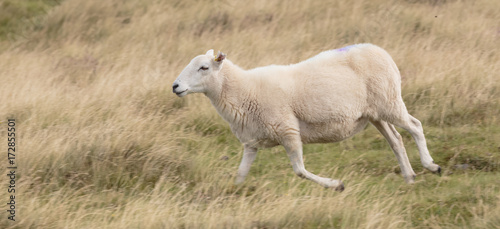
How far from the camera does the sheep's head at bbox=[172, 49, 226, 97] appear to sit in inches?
230

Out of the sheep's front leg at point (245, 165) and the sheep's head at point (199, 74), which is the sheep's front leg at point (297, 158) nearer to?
the sheep's front leg at point (245, 165)

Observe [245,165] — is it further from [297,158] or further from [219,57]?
[219,57]

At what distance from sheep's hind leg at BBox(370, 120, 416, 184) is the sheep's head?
176cm

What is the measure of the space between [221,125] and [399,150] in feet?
7.58

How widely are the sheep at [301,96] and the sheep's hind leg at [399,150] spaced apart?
0.86ft

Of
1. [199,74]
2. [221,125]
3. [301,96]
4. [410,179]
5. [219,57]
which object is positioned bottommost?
[410,179]

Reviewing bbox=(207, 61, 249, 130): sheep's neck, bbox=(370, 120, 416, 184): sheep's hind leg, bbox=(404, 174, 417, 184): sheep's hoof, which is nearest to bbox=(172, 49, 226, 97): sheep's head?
bbox=(207, 61, 249, 130): sheep's neck

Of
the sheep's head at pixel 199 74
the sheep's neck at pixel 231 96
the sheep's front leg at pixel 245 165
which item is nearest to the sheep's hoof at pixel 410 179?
the sheep's front leg at pixel 245 165

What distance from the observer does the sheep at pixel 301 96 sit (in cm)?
584

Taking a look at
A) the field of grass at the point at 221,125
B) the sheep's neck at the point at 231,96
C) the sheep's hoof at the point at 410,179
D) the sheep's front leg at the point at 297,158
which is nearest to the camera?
the field of grass at the point at 221,125

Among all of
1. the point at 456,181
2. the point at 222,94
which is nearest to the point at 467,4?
the point at 456,181

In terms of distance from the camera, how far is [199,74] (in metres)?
5.89

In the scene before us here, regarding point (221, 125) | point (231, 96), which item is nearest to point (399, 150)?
point (231, 96)

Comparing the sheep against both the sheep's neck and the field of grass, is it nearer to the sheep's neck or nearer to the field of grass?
the sheep's neck
